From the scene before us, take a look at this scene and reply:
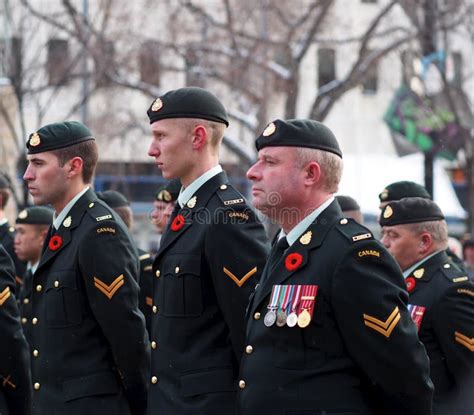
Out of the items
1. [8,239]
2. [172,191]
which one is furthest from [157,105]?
[8,239]

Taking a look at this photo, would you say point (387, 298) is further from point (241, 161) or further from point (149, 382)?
point (241, 161)

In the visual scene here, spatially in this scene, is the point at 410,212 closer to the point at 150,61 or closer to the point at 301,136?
the point at 301,136

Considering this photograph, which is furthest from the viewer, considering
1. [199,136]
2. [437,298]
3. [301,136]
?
[437,298]

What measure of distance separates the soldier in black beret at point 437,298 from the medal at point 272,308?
2007mm

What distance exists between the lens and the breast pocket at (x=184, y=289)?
17.6 feet

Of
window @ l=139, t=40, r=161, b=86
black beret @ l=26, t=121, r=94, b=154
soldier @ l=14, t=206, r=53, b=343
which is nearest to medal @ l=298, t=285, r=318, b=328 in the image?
black beret @ l=26, t=121, r=94, b=154

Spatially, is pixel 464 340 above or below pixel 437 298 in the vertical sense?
below

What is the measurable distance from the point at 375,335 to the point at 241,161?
17.0 m

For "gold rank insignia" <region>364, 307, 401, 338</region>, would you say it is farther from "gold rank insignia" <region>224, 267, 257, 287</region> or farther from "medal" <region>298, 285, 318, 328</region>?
"gold rank insignia" <region>224, 267, 257, 287</region>

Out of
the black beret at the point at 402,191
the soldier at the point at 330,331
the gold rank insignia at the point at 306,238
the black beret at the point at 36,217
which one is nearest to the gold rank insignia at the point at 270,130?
the soldier at the point at 330,331

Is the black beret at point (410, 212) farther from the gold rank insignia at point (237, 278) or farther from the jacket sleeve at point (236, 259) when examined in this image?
the gold rank insignia at point (237, 278)

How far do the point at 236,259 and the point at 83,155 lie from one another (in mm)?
1328

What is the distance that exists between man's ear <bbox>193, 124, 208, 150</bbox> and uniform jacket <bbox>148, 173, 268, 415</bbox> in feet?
1.10

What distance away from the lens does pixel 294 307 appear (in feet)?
14.8
